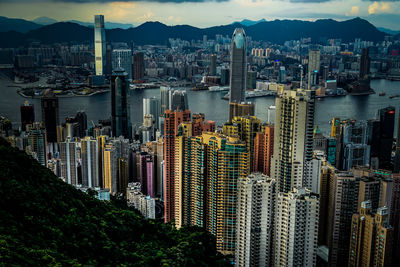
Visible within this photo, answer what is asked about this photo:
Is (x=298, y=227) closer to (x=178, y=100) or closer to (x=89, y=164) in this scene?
(x=89, y=164)

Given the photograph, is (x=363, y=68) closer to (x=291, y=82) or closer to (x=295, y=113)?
(x=291, y=82)

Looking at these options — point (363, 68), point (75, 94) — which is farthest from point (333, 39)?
point (75, 94)

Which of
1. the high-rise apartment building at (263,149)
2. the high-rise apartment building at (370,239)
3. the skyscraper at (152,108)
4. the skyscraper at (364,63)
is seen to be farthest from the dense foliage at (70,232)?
the skyscraper at (364,63)

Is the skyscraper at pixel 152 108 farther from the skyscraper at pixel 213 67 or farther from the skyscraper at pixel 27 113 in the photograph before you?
the skyscraper at pixel 213 67

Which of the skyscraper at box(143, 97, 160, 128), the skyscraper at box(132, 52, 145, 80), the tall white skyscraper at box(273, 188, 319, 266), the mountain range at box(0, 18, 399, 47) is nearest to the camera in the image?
the tall white skyscraper at box(273, 188, 319, 266)

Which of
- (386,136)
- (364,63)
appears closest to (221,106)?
(364,63)

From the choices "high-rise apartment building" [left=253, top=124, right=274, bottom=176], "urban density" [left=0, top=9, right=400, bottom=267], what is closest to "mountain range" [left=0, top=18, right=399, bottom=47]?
"urban density" [left=0, top=9, right=400, bottom=267]

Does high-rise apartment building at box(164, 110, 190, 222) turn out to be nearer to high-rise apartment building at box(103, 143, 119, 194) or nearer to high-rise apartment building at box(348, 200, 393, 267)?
high-rise apartment building at box(103, 143, 119, 194)
